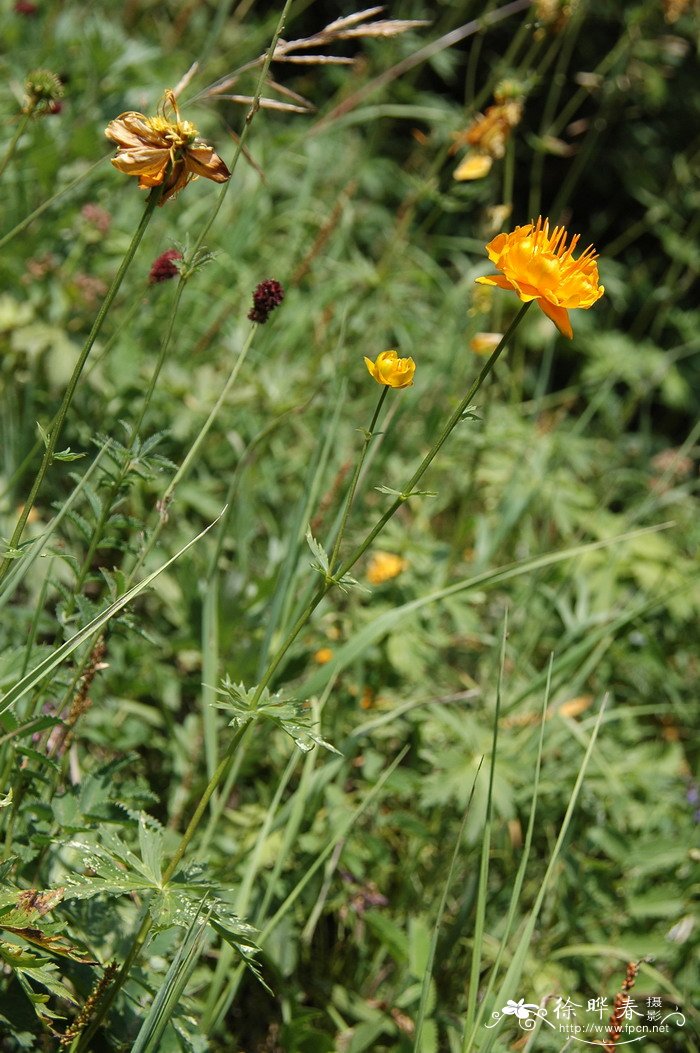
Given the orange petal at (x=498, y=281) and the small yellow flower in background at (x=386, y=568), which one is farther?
the small yellow flower in background at (x=386, y=568)

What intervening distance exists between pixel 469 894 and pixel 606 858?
0.52 metres

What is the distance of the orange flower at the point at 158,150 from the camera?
883 mm

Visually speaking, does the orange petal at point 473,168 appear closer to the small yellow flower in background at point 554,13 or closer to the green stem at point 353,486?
the small yellow flower in background at point 554,13

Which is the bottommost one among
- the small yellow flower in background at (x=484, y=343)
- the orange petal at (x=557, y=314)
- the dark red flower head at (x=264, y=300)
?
the small yellow flower in background at (x=484, y=343)

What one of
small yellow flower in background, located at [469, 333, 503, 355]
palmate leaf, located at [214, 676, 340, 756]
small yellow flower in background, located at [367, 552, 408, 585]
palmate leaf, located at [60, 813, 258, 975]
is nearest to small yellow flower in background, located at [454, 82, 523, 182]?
small yellow flower in background, located at [469, 333, 503, 355]

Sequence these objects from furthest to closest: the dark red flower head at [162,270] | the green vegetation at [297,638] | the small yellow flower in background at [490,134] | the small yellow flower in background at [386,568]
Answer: the small yellow flower in background at [490,134]
the small yellow flower in background at [386,568]
the dark red flower head at [162,270]
the green vegetation at [297,638]

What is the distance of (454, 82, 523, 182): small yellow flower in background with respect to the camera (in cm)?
191

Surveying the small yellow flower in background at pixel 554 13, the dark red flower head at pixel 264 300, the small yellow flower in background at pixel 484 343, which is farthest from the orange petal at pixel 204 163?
the small yellow flower in background at pixel 554 13

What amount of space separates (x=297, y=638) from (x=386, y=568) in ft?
1.20

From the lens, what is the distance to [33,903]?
92 centimetres

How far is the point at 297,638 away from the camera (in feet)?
4.96

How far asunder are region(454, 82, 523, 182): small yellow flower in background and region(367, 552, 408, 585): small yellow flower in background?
78cm

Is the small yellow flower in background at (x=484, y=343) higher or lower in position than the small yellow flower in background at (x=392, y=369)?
lower

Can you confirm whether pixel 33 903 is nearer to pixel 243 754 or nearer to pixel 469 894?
pixel 243 754
